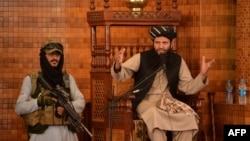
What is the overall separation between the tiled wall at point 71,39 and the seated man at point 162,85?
123cm

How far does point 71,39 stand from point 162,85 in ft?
6.29

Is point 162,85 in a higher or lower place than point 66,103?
higher

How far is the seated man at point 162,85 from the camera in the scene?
9938 mm

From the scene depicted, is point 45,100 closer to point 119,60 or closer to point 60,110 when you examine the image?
point 60,110

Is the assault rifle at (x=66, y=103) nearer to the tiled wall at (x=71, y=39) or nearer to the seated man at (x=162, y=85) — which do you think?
the seated man at (x=162, y=85)

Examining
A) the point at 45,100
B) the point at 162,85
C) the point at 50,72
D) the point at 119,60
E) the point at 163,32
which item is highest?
the point at 163,32

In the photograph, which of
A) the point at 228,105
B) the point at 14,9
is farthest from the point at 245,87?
the point at 14,9

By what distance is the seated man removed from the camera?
391 inches

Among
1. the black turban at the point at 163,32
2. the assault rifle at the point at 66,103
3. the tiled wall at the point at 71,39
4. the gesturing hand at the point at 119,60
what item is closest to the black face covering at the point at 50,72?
the assault rifle at the point at 66,103

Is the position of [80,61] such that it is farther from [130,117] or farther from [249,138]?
[249,138]

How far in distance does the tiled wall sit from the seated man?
4.03 feet

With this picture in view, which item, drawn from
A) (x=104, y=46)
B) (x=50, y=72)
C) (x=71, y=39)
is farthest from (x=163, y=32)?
(x=71, y=39)

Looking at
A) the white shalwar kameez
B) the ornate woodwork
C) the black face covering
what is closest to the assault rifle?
the black face covering

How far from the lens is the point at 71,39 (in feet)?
38.5
